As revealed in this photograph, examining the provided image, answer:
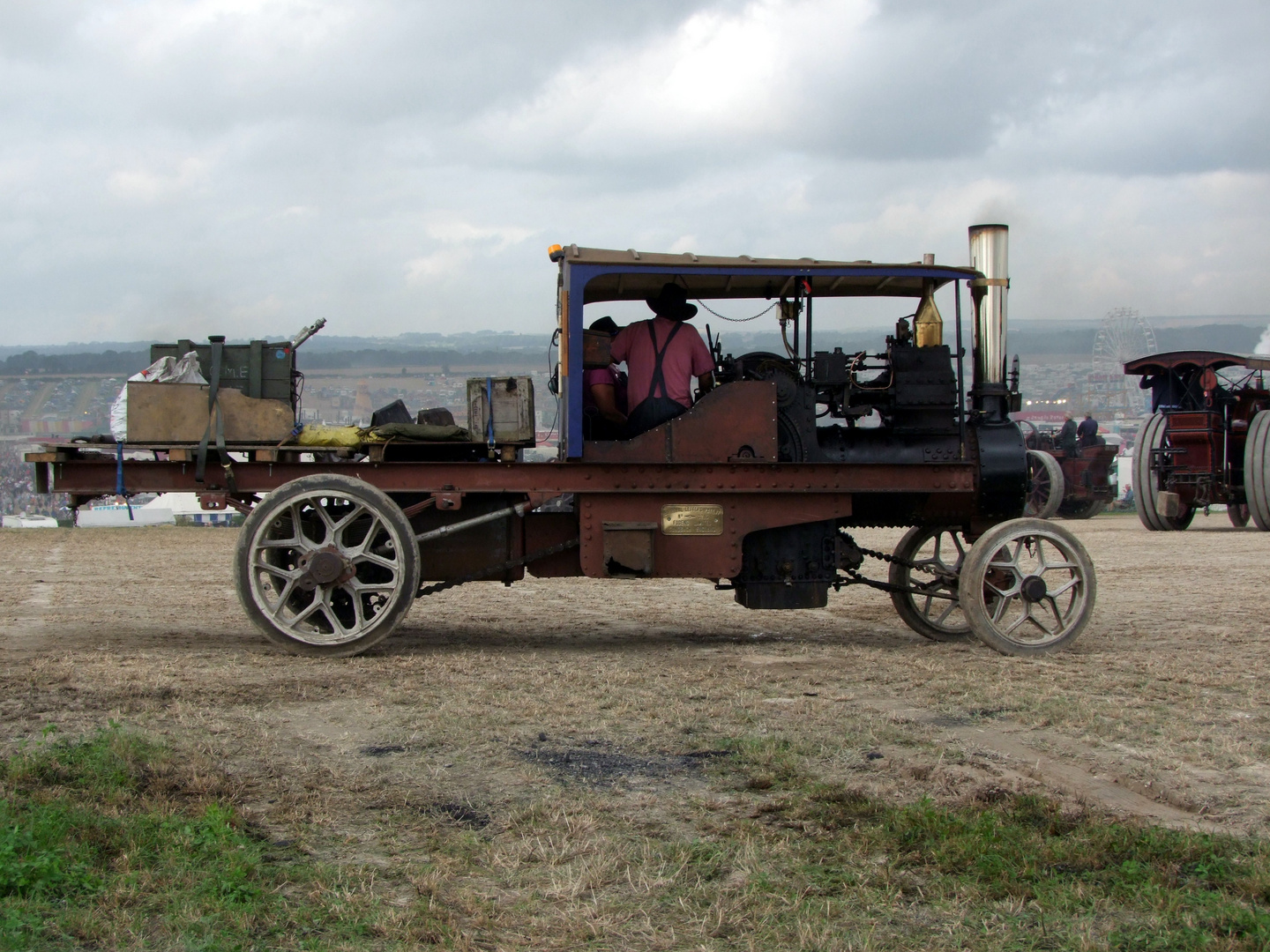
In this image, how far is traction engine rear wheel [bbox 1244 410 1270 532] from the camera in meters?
18.0

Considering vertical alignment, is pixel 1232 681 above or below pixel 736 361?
below

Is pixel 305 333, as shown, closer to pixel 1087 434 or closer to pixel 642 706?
pixel 642 706

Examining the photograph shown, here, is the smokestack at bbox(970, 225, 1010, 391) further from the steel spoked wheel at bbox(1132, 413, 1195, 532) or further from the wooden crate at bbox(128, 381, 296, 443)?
the steel spoked wheel at bbox(1132, 413, 1195, 532)

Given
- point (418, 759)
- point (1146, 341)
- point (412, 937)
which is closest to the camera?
point (412, 937)

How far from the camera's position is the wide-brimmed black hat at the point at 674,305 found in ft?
27.3

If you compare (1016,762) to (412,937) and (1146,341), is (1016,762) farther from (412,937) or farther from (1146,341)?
(1146,341)

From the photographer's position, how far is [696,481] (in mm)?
8023

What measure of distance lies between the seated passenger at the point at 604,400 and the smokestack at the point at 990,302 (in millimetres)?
2400

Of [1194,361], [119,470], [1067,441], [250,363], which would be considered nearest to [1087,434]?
[1067,441]

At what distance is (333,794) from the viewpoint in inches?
177

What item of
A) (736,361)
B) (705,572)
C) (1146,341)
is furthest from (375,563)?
(1146,341)

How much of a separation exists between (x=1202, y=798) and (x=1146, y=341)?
3975 inches

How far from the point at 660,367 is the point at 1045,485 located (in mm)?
18078

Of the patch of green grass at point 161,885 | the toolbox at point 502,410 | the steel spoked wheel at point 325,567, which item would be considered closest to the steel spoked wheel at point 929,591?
the toolbox at point 502,410
